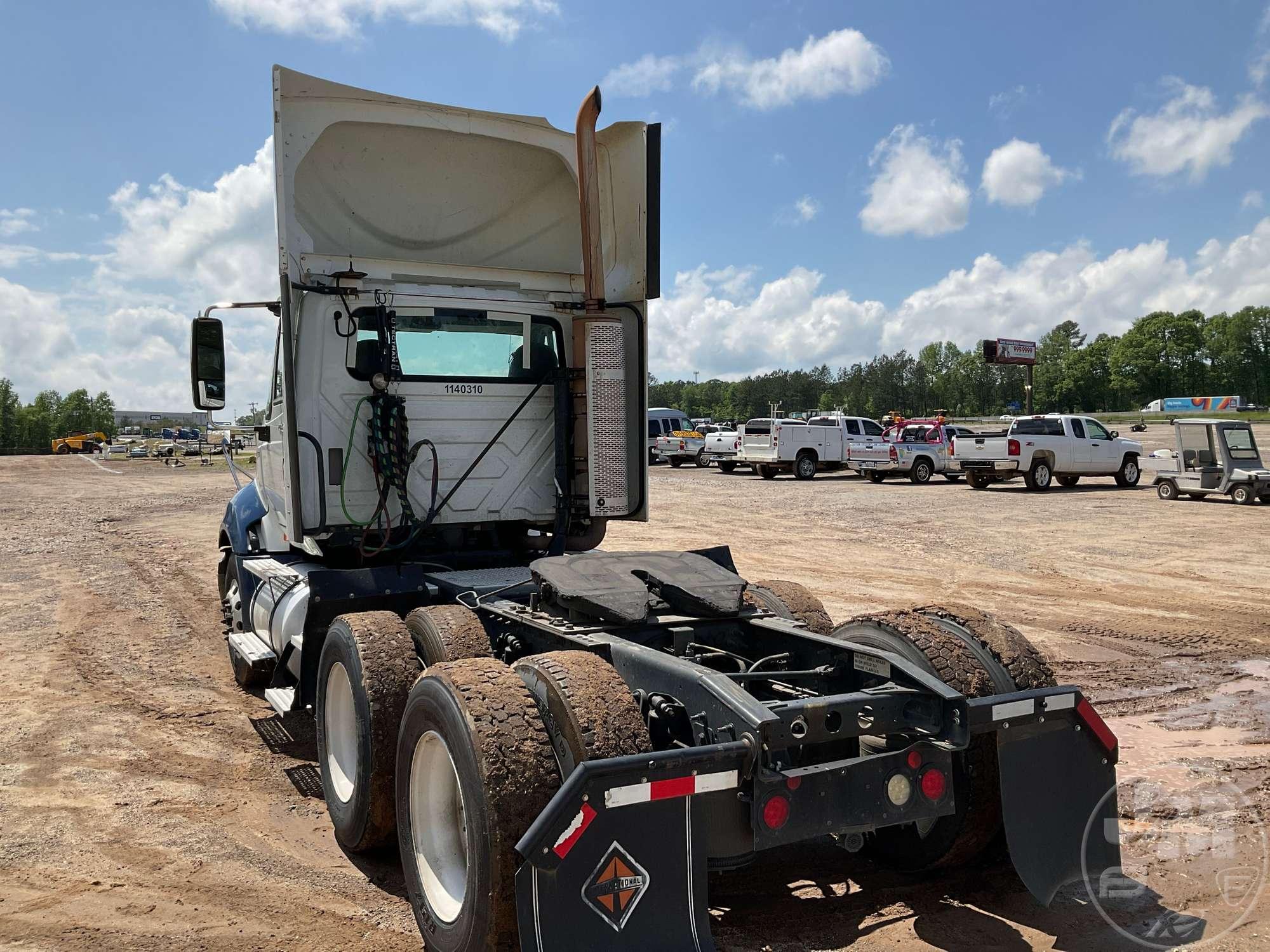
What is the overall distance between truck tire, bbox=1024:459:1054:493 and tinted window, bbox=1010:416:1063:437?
84 cm

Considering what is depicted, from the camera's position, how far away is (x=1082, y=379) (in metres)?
135

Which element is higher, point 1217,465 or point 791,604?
point 1217,465

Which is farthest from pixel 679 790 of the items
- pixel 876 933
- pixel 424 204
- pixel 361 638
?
pixel 424 204

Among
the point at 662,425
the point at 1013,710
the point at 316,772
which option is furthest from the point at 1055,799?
the point at 662,425

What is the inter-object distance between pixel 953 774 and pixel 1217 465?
21.2 m

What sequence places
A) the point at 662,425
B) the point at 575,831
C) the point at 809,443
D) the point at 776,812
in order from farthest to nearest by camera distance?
1. the point at 662,425
2. the point at 809,443
3. the point at 776,812
4. the point at 575,831

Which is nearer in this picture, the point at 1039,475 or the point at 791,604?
the point at 791,604

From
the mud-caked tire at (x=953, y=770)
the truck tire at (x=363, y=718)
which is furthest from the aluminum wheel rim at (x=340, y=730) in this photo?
the mud-caked tire at (x=953, y=770)

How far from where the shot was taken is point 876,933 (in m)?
3.59

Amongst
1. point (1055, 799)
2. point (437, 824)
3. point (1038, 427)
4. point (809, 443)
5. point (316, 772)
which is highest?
point (1038, 427)

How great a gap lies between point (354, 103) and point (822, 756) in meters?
4.83

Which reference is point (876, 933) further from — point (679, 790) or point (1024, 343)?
point (1024, 343)

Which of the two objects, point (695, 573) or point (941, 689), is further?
point (695, 573)

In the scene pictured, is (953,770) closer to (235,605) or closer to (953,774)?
(953,774)
